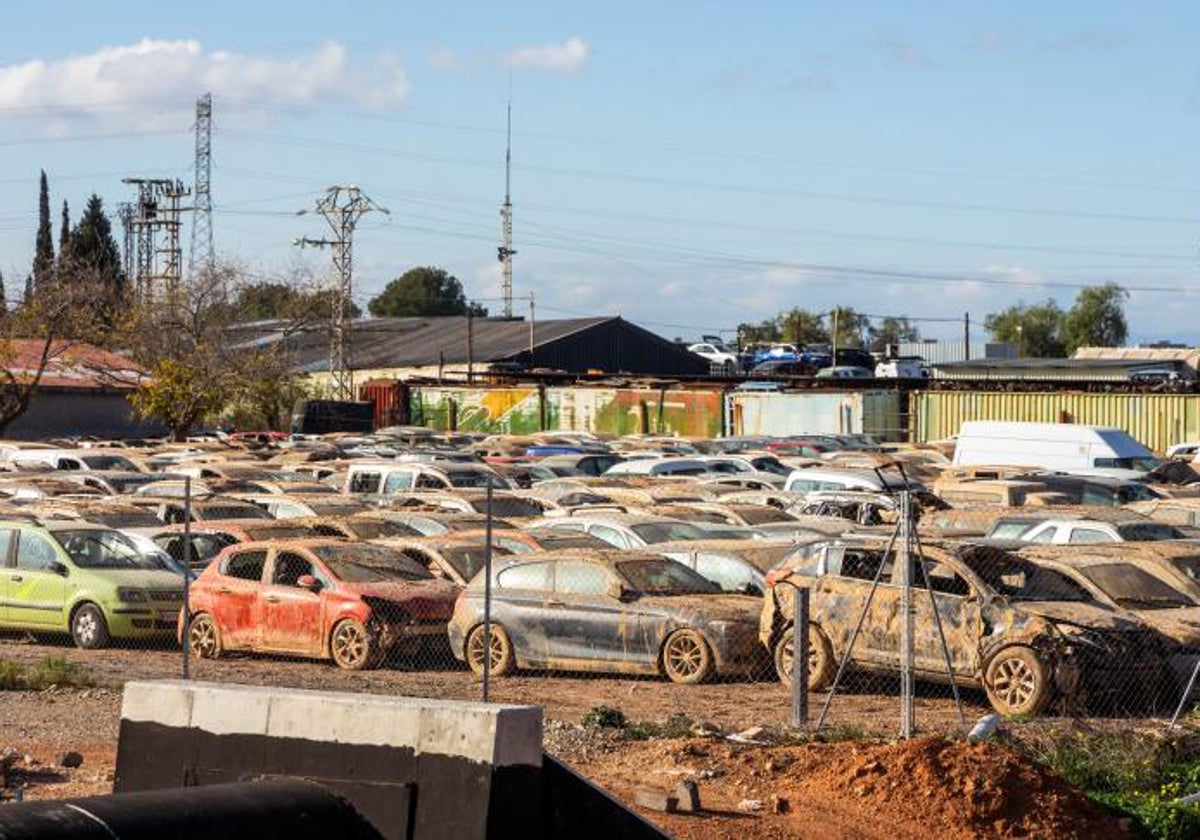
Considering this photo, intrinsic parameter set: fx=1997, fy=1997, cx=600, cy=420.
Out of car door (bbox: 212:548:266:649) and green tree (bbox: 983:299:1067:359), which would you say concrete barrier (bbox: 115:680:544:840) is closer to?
car door (bbox: 212:548:266:649)

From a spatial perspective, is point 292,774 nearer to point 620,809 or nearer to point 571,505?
point 620,809

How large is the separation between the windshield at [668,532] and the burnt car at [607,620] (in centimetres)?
388

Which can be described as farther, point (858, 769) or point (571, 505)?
point (571, 505)

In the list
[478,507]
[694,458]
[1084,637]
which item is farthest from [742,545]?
[694,458]

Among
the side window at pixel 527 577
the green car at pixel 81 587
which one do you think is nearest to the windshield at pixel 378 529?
the green car at pixel 81 587

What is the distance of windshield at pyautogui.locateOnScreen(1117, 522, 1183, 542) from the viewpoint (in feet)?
79.1

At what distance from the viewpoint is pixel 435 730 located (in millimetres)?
9359

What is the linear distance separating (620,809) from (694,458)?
2972 centimetres

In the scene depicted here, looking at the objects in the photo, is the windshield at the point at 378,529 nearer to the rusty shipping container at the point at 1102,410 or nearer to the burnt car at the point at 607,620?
the burnt car at the point at 607,620

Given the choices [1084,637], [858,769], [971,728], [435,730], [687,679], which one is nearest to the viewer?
[435,730]

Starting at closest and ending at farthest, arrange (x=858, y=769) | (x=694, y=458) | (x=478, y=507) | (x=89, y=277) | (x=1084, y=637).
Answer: (x=858, y=769) → (x=1084, y=637) → (x=478, y=507) → (x=694, y=458) → (x=89, y=277)

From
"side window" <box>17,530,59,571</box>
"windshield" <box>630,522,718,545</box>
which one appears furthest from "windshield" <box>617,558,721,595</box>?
"side window" <box>17,530,59,571</box>

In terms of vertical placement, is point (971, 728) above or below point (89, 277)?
below

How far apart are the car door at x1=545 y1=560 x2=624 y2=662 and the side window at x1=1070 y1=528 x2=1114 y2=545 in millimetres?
7543
